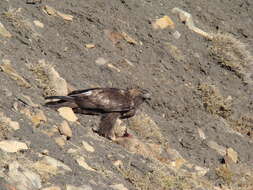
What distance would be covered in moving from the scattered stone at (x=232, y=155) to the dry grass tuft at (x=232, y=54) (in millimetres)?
3372

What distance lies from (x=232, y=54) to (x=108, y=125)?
625cm

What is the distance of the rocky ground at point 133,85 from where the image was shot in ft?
36.1

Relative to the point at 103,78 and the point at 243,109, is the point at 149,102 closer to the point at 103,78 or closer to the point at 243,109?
the point at 103,78

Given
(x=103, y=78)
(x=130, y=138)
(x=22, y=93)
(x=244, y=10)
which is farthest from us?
(x=244, y=10)

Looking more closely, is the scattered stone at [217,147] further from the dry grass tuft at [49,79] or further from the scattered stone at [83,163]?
the scattered stone at [83,163]

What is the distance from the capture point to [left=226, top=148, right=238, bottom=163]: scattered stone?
50.0 feet

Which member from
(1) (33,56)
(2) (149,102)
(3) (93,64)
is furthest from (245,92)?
(1) (33,56)

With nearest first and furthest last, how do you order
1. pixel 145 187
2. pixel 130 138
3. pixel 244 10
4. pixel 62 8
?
pixel 145 187
pixel 130 138
pixel 62 8
pixel 244 10

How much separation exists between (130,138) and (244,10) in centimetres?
914

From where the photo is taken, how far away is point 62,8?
17.3 metres

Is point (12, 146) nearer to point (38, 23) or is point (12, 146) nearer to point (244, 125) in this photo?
point (38, 23)

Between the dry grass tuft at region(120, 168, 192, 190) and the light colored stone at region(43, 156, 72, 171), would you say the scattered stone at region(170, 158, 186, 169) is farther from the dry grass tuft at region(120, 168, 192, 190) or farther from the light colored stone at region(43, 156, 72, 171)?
the light colored stone at region(43, 156, 72, 171)

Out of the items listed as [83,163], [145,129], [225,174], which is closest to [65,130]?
[83,163]

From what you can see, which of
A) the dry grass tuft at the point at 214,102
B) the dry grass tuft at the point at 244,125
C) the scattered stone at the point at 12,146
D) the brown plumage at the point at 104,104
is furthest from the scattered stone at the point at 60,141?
the dry grass tuft at the point at 244,125
